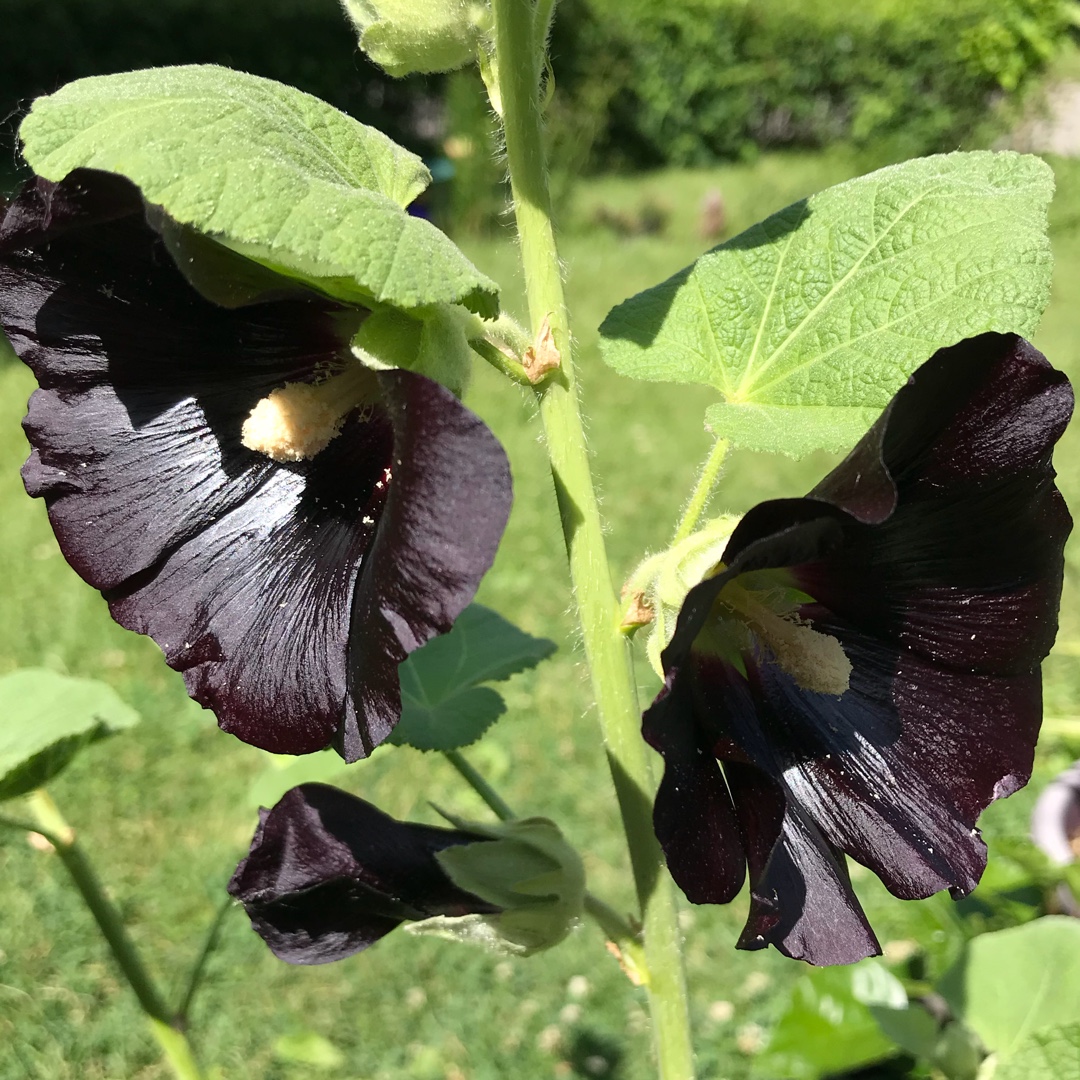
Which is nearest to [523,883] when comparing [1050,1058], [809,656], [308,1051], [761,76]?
[809,656]

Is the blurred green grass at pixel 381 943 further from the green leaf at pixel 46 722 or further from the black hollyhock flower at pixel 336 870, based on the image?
the black hollyhock flower at pixel 336 870

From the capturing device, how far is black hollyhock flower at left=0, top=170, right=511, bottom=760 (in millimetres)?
490

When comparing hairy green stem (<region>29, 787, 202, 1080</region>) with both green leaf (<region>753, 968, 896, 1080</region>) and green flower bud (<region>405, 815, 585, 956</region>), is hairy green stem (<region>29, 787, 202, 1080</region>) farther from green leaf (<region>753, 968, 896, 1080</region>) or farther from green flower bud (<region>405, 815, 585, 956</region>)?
green leaf (<region>753, 968, 896, 1080</region>)

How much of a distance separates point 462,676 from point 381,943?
123 cm

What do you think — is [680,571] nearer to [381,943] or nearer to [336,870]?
[336,870]

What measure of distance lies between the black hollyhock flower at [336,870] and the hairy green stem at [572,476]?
10cm

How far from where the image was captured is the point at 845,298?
0.64 m

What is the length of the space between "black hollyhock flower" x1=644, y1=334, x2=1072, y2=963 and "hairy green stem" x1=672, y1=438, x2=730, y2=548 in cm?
4

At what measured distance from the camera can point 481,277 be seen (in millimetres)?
455

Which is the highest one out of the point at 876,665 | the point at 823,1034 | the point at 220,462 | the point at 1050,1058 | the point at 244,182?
the point at 244,182

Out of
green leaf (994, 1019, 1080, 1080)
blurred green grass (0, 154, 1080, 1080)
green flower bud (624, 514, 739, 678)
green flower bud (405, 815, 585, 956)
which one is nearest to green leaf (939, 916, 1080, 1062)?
green leaf (994, 1019, 1080, 1080)


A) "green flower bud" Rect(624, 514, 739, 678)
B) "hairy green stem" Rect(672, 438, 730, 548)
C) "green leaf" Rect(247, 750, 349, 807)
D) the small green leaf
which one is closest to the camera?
"green flower bud" Rect(624, 514, 739, 678)

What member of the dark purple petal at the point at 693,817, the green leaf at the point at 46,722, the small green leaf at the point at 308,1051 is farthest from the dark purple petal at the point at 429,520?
the small green leaf at the point at 308,1051

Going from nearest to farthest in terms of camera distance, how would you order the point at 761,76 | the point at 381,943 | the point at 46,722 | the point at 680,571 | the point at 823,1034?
the point at 680,571, the point at 46,722, the point at 823,1034, the point at 381,943, the point at 761,76
